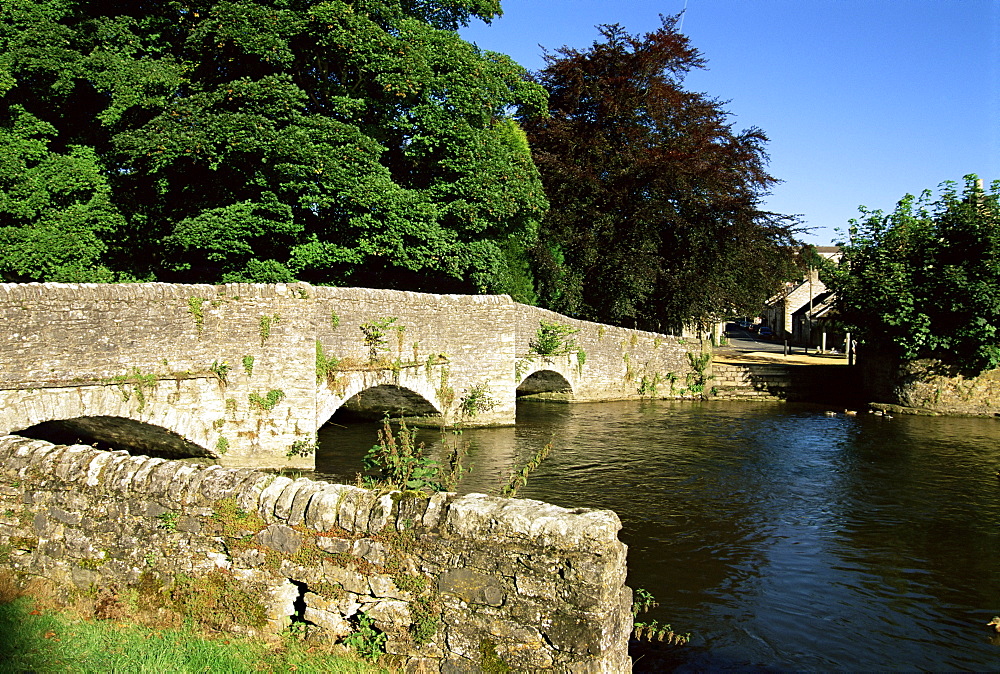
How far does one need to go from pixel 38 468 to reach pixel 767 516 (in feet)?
30.6

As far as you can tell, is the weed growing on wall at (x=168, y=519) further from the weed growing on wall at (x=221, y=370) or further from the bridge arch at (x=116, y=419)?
the weed growing on wall at (x=221, y=370)

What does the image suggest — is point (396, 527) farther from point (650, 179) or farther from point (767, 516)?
point (650, 179)

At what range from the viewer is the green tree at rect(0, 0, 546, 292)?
612 inches

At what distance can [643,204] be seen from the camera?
88.9 feet

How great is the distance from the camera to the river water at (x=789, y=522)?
7.52m

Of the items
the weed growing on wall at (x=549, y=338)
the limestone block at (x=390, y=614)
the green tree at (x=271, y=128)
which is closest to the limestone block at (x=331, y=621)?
the limestone block at (x=390, y=614)

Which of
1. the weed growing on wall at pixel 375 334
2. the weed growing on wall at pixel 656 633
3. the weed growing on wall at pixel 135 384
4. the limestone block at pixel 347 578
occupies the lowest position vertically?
the weed growing on wall at pixel 656 633

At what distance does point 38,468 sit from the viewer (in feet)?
19.0

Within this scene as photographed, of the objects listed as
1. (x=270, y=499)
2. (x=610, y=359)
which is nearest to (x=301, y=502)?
(x=270, y=499)

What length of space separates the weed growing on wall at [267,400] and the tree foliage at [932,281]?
16833 millimetres

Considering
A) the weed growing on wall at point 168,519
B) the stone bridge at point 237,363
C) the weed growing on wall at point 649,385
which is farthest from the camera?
the weed growing on wall at point 649,385

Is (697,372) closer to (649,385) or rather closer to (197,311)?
(649,385)

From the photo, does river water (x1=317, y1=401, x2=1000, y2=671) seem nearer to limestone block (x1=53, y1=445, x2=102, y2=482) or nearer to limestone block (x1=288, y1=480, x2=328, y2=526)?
limestone block (x1=288, y1=480, x2=328, y2=526)

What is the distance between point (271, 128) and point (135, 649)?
1282 cm
